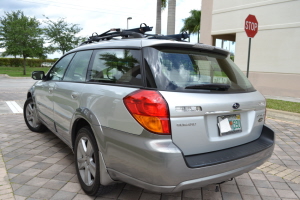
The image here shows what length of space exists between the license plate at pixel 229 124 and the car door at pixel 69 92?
1.59 m

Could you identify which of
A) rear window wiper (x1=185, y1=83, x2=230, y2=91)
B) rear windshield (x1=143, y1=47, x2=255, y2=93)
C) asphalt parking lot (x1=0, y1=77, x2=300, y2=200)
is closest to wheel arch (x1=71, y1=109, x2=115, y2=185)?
asphalt parking lot (x1=0, y1=77, x2=300, y2=200)

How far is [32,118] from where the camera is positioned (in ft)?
17.1

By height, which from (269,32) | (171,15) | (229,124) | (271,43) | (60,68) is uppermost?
(171,15)

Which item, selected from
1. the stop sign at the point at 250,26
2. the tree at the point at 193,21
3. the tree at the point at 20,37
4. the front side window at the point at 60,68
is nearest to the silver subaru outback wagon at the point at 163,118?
the front side window at the point at 60,68

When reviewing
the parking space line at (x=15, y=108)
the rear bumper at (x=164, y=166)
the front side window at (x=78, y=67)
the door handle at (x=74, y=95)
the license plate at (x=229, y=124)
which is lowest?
the parking space line at (x=15, y=108)

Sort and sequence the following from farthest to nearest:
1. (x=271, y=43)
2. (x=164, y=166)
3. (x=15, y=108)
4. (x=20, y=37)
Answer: (x=20, y=37) → (x=271, y=43) → (x=15, y=108) → (x=164, y=166)

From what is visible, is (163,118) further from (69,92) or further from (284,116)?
(284,116)

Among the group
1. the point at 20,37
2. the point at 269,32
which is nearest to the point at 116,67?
the point at 269,32

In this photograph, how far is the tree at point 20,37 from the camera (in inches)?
1087

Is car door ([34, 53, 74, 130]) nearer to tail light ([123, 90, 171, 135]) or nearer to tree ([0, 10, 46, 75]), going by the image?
tail light ([123, 90, 171, 135])

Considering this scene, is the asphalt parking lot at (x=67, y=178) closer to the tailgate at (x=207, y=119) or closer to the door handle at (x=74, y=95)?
the tailgate at (x=207, y=119)

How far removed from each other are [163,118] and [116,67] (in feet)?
2.92

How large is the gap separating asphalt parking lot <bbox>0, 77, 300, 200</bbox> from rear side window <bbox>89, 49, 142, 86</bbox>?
1293 mm

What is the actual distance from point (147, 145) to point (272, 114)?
6876 millimetres
